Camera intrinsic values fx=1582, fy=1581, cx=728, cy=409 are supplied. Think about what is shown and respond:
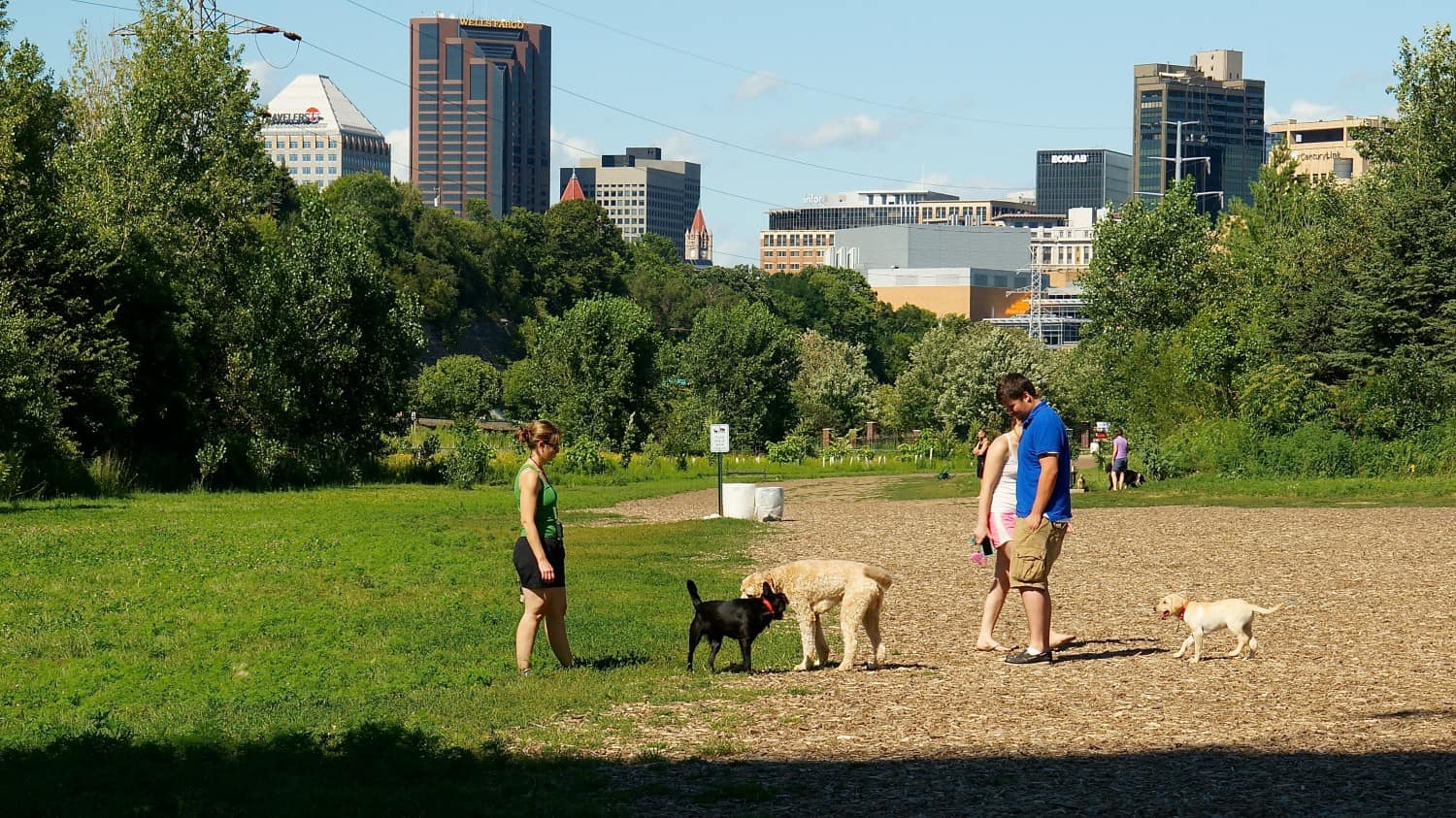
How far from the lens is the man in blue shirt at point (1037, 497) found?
11.8 meters

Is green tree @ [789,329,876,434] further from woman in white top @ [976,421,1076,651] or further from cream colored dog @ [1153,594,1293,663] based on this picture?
cream colored dog @ [1153,594,1293,663]

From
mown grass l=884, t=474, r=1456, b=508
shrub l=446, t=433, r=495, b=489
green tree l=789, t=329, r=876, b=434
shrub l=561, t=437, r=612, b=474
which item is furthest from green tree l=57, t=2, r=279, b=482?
green tree l=789, t=329, r=876, b=434

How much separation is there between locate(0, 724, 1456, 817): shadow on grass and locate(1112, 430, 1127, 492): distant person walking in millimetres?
31725

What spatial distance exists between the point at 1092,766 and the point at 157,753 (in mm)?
5185

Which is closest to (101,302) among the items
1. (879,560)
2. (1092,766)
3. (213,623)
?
(879,560)

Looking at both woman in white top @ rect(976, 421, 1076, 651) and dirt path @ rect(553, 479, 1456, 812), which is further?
woman in white top @ rect(976, 421, 1076, 651)

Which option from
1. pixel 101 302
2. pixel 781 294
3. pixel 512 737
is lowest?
pixel 512 737

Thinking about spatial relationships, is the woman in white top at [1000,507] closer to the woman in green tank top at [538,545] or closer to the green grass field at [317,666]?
the green grass field at [317,666]

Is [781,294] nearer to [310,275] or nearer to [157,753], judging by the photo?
[310,275]

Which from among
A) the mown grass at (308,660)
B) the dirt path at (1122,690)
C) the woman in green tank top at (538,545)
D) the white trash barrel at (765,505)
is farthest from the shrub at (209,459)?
the woman in green tank top at (538,545)

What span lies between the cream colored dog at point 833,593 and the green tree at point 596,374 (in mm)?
64413

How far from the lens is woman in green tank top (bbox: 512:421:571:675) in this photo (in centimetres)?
1146

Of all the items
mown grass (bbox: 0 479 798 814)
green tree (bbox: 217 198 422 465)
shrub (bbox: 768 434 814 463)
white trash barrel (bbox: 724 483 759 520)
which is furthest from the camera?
shrub (bbox: 768 434 814 463)

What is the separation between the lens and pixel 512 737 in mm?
9734
